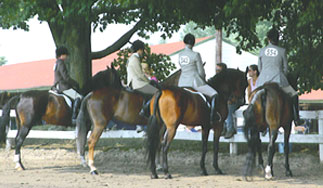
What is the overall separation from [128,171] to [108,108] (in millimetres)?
1596

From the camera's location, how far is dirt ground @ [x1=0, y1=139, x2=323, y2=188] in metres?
10.2

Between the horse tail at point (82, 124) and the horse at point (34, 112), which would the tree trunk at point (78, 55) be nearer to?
the horse tail at point (82, 124)

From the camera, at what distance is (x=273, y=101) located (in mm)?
10906

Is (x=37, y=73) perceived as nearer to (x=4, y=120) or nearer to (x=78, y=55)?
(x=78, y=55)

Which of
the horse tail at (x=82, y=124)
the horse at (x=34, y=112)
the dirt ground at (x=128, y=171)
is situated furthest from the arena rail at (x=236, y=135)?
the horse at (x=34, y=112)

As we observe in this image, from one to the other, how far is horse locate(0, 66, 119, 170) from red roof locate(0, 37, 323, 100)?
25.3 meters

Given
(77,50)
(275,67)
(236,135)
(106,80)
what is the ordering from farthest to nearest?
(77,50), (236,135), (106,80), (275,67)

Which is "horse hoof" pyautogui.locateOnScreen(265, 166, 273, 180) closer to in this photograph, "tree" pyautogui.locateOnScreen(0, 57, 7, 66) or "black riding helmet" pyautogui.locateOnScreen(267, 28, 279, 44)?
"black riding helmet" pyautogui.locateOnScreen(267, 28, 279, 44)

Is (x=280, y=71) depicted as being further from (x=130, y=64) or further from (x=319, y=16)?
(x=130, y=64)

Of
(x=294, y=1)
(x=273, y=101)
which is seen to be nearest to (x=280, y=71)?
(x=273, y=101)

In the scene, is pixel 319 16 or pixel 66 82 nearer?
pixel 319 16

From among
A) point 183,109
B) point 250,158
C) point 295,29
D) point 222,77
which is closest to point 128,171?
point 183,109

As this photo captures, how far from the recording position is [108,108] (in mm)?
12047

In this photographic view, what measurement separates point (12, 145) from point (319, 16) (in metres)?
11.2
